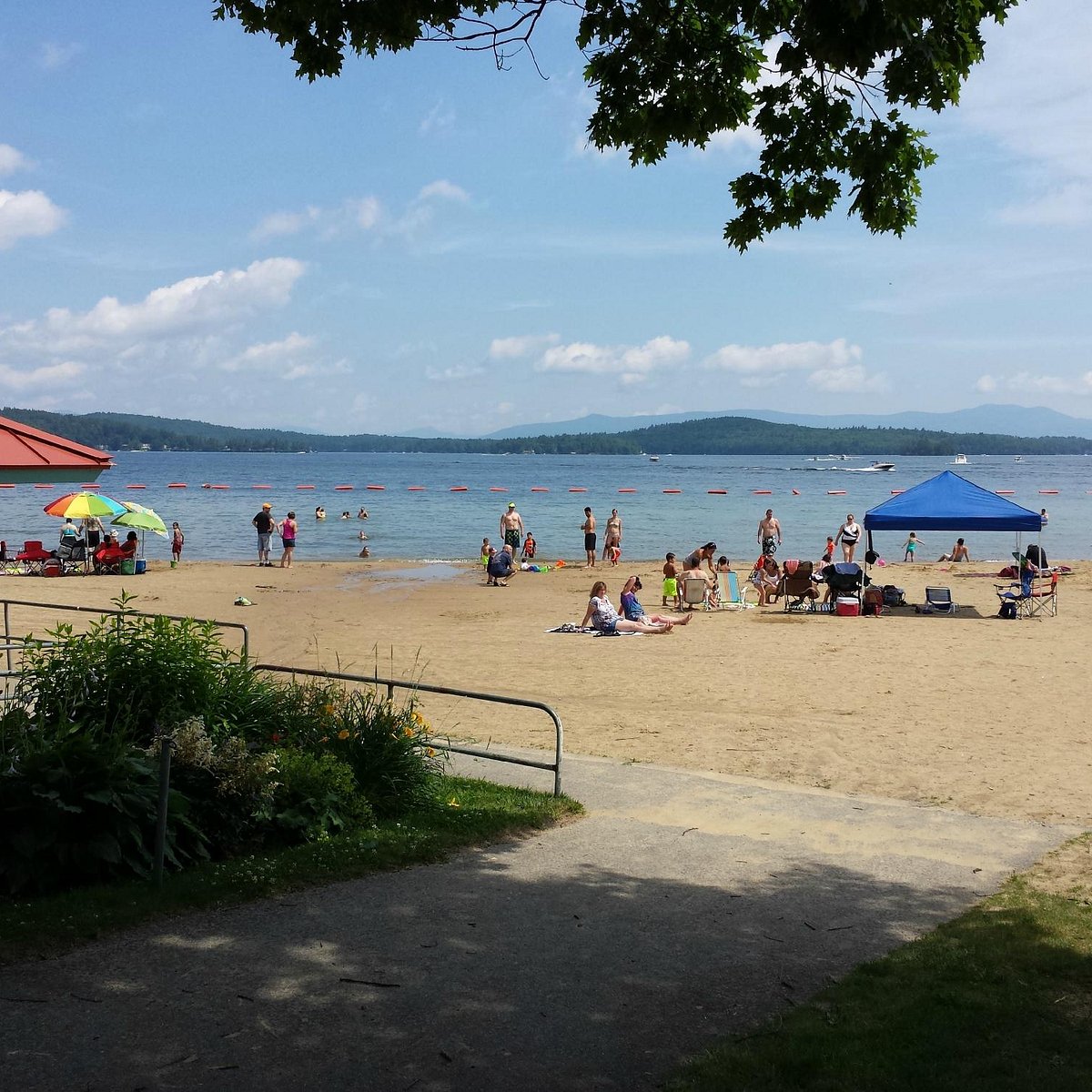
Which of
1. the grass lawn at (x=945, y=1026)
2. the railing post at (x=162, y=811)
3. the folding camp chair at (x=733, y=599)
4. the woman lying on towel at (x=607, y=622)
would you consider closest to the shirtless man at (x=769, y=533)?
the folding camp chair at (x=733, y=599)

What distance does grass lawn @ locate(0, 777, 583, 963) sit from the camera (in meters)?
4.89

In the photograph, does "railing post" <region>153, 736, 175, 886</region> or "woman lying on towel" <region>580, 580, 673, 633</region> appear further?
"woman lying on towel" <region>580, 580, 673, 633</region>

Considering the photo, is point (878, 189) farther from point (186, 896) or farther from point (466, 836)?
point (186, 896)

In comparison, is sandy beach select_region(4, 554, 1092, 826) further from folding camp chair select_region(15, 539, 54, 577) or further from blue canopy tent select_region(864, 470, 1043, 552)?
folding camp chair select_region(15, 539, 54, 577)

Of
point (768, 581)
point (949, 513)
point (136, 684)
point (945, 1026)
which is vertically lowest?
point (768, 581)

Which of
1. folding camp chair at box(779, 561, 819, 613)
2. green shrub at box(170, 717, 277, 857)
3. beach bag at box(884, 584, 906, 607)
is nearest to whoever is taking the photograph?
green shrub at box(170, 717, 277, 857)

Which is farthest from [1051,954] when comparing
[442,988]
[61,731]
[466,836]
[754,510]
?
[754,510]

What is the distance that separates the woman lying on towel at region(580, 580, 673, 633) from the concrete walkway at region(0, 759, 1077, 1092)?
10336 millimetres

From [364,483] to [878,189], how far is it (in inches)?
4416

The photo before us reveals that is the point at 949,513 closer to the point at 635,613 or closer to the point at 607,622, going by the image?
the point at 635,613

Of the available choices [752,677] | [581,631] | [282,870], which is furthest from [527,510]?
[282,870]

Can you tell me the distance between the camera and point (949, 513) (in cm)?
1997

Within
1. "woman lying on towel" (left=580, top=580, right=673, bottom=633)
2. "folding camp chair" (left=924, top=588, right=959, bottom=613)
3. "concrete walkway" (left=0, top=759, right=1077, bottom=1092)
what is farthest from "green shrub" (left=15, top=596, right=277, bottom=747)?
"folding camp chair" (left=924, top=588, right=959, bottom=613)

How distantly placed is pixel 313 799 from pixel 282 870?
31.0 inches
